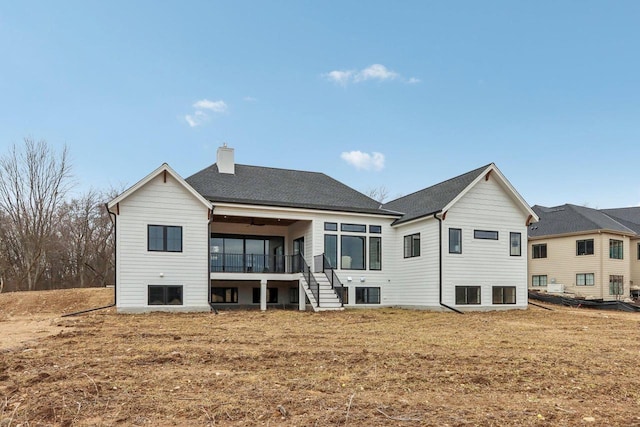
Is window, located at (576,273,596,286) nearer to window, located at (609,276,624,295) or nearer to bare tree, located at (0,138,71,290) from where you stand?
window, located at (609,276,624,295)

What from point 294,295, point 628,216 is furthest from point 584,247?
point 294,295

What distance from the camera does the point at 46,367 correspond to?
7.23 meters

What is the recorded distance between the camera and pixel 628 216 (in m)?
36.2

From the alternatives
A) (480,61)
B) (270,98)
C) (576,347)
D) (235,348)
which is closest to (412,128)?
(480,61)

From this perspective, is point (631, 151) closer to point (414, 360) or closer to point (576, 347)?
point (576, 347)

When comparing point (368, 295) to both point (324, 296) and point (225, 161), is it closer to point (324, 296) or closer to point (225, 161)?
point (324, 296)

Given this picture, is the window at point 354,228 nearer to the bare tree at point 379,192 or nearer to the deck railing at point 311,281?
the deck railing at point 311,281

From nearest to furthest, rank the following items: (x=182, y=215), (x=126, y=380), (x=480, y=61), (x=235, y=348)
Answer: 1. (x=126, y=380)
2. (x=235, y=348)
3. (x=182, y=215)
4. (x=480, y=61)

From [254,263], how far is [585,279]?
2134cm

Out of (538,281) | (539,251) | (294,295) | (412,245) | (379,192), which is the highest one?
(379,192)

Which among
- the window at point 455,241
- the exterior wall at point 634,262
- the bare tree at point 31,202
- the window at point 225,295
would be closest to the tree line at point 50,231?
the bare tree at point 31,202

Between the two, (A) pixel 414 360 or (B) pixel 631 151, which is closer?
(A) pixel 414 360

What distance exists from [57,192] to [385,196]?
33.2m

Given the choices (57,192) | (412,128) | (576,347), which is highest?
(412,128)
